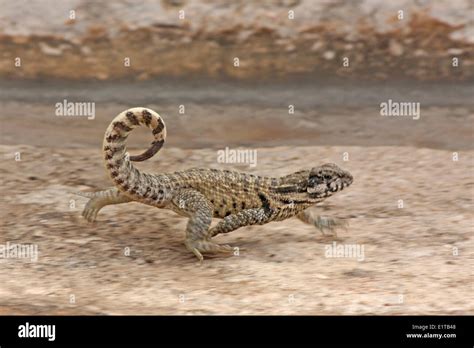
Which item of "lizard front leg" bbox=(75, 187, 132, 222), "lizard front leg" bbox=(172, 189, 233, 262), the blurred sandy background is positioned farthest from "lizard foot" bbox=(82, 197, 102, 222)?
"lizard front leg" bbox=(172, 189, 233, 262)

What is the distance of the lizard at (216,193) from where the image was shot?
29.8ft

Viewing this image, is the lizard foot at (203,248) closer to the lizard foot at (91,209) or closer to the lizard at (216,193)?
the lizard at (216,193)

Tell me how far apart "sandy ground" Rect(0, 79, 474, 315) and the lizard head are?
21.9 inches

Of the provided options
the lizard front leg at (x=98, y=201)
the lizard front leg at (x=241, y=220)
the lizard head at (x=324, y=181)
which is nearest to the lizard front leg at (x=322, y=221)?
the lizard head at (x=324, y=181)

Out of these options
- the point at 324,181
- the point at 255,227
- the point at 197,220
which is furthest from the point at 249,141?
the point at 197,220

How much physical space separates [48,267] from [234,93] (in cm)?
715

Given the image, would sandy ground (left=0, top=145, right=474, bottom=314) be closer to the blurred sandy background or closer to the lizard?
the blurred sandy background

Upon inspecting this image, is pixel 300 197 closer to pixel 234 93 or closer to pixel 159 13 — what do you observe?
pixel 234 93

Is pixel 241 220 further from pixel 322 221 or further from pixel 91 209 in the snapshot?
pixel 91 209

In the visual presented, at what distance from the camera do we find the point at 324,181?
31.2 feet

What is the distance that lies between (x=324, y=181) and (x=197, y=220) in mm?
1383

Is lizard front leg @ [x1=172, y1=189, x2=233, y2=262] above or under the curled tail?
under

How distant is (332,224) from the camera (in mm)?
9891

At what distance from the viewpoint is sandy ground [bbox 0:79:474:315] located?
8156mm
